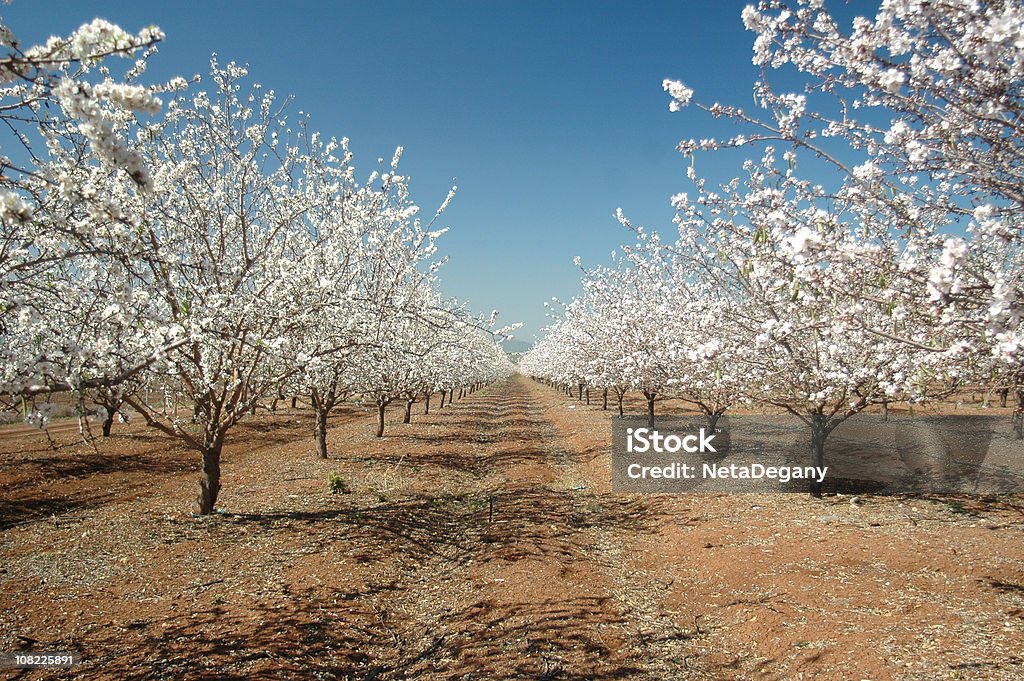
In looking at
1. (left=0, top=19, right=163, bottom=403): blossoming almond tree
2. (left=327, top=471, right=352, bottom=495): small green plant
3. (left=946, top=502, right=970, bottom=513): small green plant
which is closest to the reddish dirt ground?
(left=946, top=502, right=970, bottom=513): small green plant

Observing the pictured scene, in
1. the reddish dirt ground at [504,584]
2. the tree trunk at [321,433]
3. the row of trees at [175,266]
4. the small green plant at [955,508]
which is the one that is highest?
the row of trees at [175,266]

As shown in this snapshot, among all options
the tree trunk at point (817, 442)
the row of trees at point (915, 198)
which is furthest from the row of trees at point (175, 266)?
the tree trunk at point (817, 442)

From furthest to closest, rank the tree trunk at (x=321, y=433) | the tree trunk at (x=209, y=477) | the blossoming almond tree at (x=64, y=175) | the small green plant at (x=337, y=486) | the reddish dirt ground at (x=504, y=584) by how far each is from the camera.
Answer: the tree trunk at (x=321, y=433), the small green plant at (x=337, y=486), the tree trunk at (x=209, y=477), the reddish dirt ground at (x=504, y=584), the blossoming almond tree at (x=64, y=175)

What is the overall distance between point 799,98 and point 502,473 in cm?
1470

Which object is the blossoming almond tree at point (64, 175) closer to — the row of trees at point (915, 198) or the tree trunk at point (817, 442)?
the row of trees at point (915, 198)

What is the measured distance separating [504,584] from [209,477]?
616 centimetres

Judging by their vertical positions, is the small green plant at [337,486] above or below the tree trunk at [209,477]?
below

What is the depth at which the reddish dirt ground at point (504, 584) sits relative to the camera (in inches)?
241

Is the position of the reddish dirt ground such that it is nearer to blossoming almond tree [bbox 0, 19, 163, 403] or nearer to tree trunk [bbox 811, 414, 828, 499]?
tree trunk [bbox 811, 414, 828, 499]

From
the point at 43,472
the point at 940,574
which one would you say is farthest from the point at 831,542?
the point at 43,472

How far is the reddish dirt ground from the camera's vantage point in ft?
20.0

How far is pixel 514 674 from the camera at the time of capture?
6.02m

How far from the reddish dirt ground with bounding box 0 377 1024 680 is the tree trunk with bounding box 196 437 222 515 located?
325mm

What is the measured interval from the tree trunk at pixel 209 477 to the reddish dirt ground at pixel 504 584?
33 centimetres
